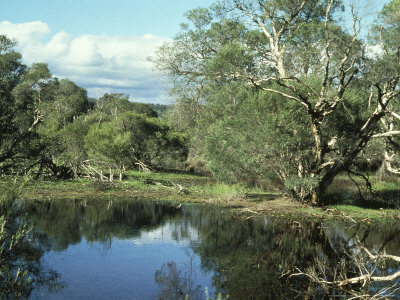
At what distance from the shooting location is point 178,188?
120 feet

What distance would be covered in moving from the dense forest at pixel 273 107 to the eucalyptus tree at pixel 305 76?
9cm

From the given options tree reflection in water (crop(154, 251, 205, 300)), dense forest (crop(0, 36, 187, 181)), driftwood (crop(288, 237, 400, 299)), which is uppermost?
dense forest (crop(0, 36, 187, 181))

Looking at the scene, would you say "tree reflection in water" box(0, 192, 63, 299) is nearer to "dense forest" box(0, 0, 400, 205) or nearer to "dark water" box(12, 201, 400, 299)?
"dark water" box(12, 201, 400, 299)

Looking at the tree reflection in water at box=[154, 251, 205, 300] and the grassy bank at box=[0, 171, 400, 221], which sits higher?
the grassy bank at box=[0, 171, 400, 221]

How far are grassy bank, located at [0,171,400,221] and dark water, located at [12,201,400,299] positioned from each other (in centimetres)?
189

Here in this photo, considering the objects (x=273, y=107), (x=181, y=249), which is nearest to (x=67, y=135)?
(x=273, y=107)

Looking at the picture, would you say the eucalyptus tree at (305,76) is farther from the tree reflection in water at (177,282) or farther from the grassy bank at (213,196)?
the tree reflection in water at (177,282)

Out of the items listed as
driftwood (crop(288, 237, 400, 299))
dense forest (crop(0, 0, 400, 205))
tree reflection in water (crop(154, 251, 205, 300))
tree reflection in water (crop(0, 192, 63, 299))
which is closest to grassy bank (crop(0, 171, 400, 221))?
dense forest (crop(0, 0, 400, 205))

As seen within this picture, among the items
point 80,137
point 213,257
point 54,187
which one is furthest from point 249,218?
point 80,137

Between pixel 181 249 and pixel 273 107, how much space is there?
551 inches

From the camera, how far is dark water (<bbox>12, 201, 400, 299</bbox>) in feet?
46.2

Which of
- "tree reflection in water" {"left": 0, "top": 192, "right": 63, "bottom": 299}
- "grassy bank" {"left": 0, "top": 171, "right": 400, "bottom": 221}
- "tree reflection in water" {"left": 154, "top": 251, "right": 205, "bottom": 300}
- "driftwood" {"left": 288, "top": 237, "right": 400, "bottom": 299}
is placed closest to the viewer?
"driftwood" {"left": 288, "top": 237, "right": 400, "bottom": 299}

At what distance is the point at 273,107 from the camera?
2975 cm

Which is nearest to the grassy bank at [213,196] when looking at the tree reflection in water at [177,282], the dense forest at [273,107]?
the dense forest at [273,107]
